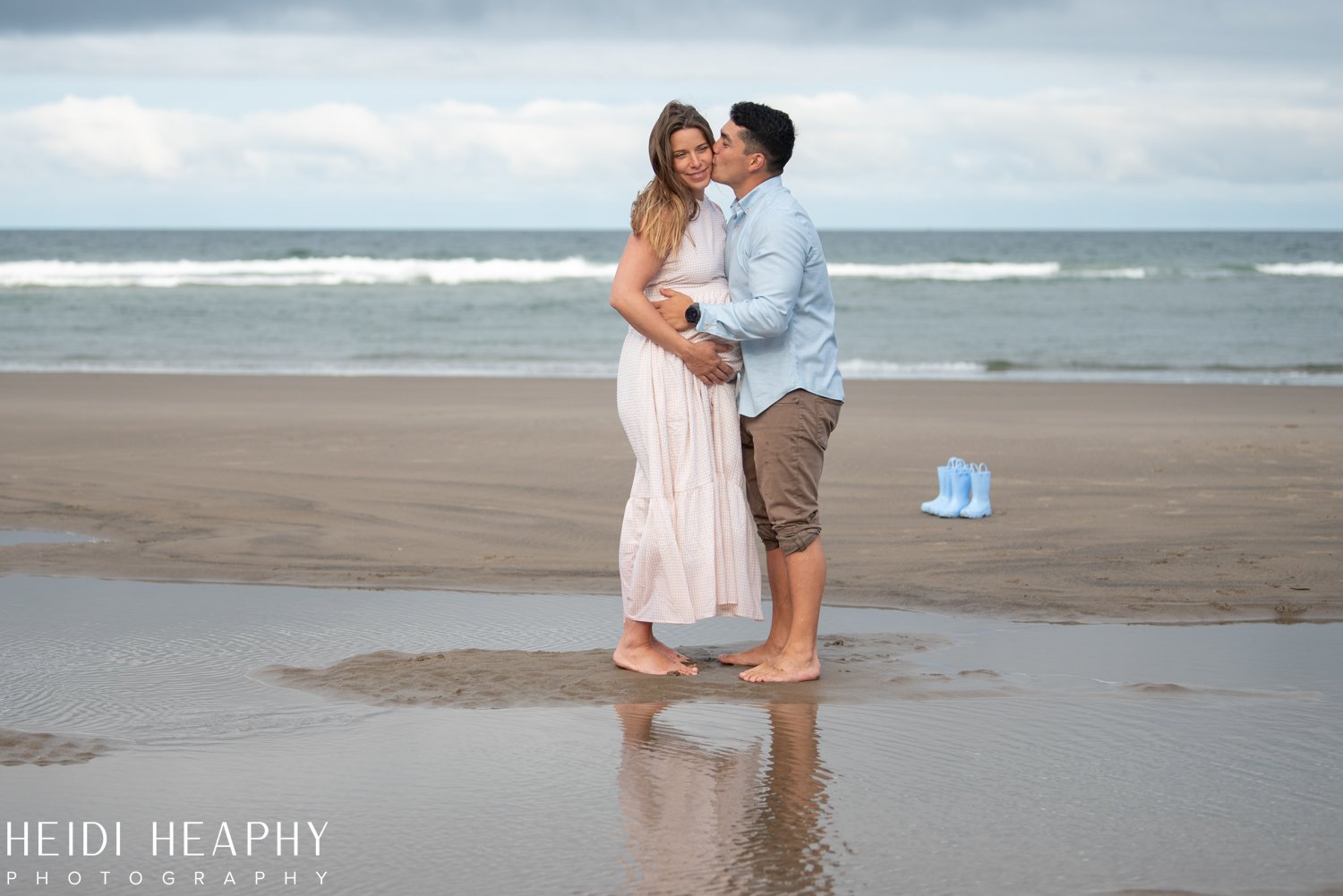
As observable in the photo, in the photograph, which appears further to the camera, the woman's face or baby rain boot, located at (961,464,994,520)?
baby rain boot, located at (961,464,994,520)

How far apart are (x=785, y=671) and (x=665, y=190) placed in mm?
1516

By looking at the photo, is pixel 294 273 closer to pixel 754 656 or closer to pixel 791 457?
pixel 754 656

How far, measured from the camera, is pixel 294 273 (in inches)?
1730

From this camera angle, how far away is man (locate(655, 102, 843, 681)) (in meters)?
4.24

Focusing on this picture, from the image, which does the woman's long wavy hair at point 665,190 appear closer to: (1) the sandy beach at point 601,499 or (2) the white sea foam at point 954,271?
(1) the sandy beach at point 601,499

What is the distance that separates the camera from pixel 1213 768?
3439mm

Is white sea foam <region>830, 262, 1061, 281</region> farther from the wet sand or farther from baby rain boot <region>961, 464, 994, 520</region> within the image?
the wet sand

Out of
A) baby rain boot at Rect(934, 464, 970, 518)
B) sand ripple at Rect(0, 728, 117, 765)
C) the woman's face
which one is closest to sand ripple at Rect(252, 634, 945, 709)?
sand ripple at Rect(0, 728, 117, 765)

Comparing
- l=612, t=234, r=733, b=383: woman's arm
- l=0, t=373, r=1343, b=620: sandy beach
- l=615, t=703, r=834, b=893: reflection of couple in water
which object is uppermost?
l=612, t=234, r=733, b=383: woman's arm

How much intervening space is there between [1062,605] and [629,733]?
2204 mm

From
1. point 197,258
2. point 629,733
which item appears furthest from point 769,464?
point 197,258

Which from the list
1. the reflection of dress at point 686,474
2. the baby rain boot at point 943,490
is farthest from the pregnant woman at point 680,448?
the baby rain boot at point 943,490

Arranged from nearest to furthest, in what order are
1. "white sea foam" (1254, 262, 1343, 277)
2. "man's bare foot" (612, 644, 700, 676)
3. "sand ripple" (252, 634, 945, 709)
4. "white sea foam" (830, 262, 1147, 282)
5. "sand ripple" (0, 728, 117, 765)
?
1. "sand ripple" (0, 728, 117, 765)
2. "sand ripple" (252, 634, 945, 709)
3. "man's bare foot" (612, 644, 700, 676)
4. "white sea foam" (830, 262, 1147, 282)
5. "white sea foam" (1254, 262, 1343, 277)

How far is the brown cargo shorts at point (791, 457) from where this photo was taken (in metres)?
4.30
